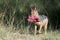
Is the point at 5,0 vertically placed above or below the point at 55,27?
above

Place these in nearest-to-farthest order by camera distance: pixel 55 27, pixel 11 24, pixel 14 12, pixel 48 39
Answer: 1. pixel 48 39
2. pixel 11 24
3. pixel 14 12
4. pixel 55 27

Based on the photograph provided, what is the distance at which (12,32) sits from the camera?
19.8 ft

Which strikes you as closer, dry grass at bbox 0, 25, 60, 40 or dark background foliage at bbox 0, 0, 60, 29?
dry grass at bbox 0, 25, 60, 40

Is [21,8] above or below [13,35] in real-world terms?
above

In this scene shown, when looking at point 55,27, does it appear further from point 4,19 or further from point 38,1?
point 4,19

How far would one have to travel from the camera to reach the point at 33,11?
669 cm

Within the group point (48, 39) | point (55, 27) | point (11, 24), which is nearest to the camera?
point (48, 39)

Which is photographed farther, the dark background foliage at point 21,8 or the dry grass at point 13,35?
the dark background foliage at point 21,8

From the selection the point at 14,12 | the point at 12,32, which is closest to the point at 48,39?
the point at 12,32

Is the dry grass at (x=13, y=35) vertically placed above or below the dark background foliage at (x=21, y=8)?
below

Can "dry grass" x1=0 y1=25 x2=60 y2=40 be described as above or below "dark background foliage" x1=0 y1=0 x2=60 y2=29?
below

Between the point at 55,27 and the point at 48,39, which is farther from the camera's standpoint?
the point at 55,27

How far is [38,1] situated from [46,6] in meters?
0.36

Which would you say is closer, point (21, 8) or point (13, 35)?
point (13, 35)
